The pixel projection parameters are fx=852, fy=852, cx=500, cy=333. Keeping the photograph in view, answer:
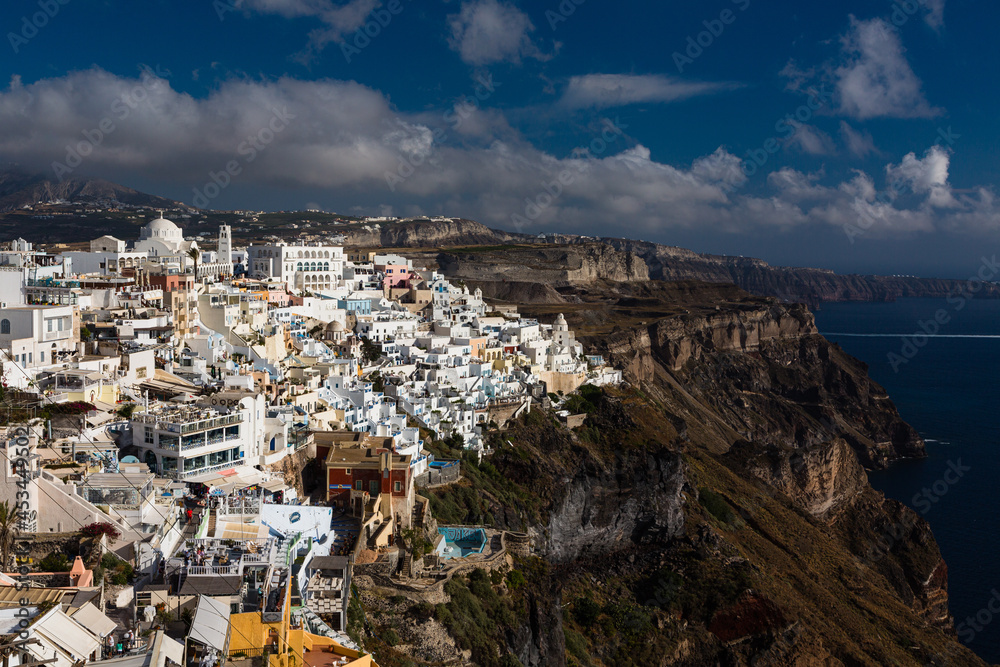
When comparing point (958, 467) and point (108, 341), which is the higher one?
point (108, 341)

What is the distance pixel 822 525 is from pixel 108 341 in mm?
45519

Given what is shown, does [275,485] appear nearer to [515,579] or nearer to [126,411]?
[126,411]

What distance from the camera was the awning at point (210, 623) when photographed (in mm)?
12461

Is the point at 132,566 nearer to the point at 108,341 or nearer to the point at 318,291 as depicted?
the point at 108,341

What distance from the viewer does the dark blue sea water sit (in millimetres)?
49656

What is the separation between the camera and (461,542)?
26.1m

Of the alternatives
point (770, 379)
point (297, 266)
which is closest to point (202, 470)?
point (297, 266)

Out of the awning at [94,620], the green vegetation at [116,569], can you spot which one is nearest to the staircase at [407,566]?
the green vegetation at [116,569]

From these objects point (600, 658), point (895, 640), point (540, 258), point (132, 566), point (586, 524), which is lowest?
point (895, 640)

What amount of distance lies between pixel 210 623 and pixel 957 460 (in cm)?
7751

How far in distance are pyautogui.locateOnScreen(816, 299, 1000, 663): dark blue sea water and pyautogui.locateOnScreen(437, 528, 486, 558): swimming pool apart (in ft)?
105

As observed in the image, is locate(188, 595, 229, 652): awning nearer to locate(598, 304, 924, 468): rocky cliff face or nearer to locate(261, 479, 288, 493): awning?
locate(261, 479, 288, 493): awning

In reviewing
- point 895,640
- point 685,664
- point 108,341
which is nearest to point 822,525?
point 895,640

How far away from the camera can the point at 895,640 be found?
133 feet
